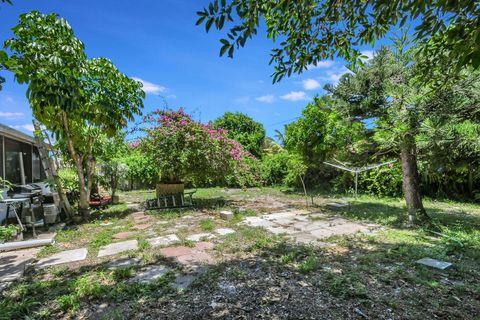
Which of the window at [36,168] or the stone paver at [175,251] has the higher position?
the window at [36,168]

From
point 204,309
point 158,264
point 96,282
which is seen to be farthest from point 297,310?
point 96,282

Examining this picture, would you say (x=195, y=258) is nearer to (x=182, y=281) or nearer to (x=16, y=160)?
(x=182, y=281)

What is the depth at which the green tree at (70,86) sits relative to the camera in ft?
9.05

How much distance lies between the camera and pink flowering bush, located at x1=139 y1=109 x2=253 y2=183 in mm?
7777

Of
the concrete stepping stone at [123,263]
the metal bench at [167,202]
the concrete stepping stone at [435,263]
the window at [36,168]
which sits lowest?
the concrete stepping stone at [435,263]

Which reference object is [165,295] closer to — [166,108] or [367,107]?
[367,107]

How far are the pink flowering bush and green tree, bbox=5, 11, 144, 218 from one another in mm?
1435

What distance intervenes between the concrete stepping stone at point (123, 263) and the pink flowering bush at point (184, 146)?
3.98 m

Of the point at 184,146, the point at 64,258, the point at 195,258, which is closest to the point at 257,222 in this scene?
the point at 195,258

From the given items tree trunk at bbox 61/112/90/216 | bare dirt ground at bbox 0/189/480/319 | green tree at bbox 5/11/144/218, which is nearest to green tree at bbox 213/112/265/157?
green tree at bbox 5/11/144/218

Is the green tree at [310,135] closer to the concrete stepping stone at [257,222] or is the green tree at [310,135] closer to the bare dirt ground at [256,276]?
the concrete stepping stone at [257,222]

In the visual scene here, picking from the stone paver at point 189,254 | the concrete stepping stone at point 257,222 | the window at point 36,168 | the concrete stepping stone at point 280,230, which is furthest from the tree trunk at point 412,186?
the window at point 36,168

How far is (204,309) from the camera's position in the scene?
2506 millimetres

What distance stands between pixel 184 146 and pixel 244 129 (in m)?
12.2
